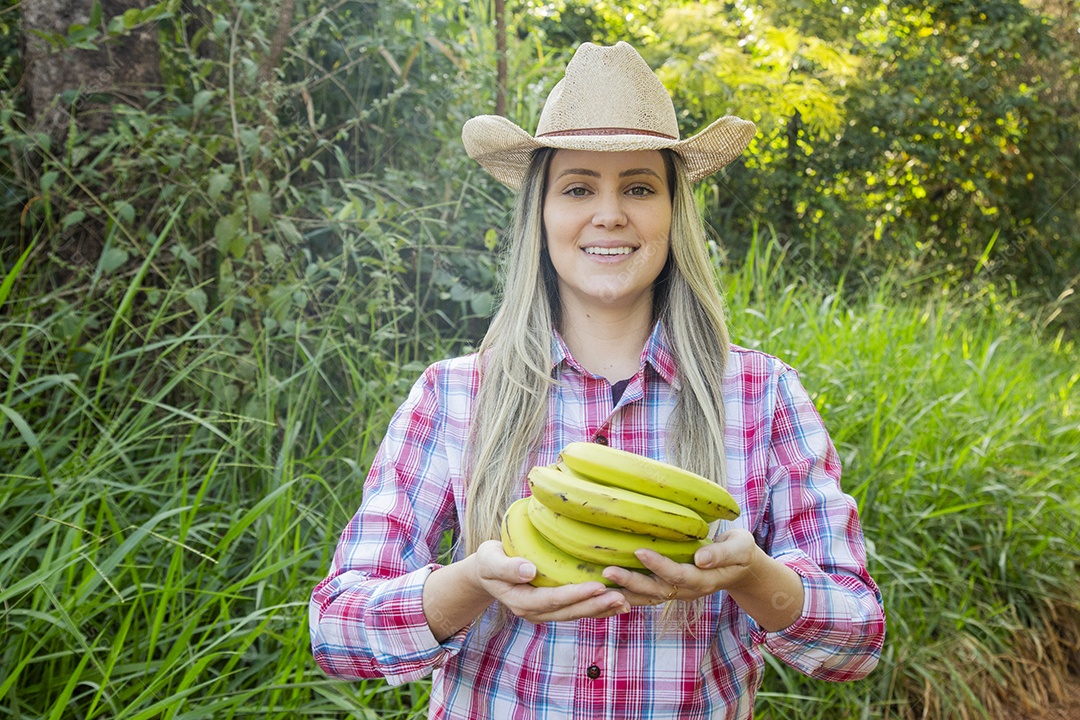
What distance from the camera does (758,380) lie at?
180 centimetres

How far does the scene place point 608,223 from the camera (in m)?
1.75

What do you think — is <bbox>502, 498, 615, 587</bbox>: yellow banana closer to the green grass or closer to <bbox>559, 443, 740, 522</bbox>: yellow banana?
<bbox>559, 443, 740, 522</bbox>: yellow banana

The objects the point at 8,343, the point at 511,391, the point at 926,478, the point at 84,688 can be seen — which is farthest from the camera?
the point at 926,478

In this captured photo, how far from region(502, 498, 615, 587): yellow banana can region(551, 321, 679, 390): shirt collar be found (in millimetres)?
456

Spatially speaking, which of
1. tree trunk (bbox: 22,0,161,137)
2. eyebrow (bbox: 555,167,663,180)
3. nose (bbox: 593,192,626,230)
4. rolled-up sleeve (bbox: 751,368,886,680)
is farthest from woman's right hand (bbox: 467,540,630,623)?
tree trunk (bbox: 22,0,161,137)

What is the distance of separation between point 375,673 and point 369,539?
234mm

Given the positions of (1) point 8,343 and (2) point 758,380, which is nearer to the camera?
(2) point 758,380

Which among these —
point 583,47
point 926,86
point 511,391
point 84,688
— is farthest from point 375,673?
point 926,86

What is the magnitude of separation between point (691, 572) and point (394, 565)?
58cm

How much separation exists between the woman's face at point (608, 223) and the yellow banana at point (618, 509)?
537mm

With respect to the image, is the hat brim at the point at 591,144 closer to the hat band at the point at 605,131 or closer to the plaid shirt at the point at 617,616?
the hat band at the point at 605,131

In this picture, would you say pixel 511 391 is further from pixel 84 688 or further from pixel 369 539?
pixel 84 688

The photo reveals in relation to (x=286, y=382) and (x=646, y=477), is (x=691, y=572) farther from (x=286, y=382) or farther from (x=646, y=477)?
(x=286, y=382)

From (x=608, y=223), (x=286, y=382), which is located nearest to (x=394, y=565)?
(x=608, y=223)
